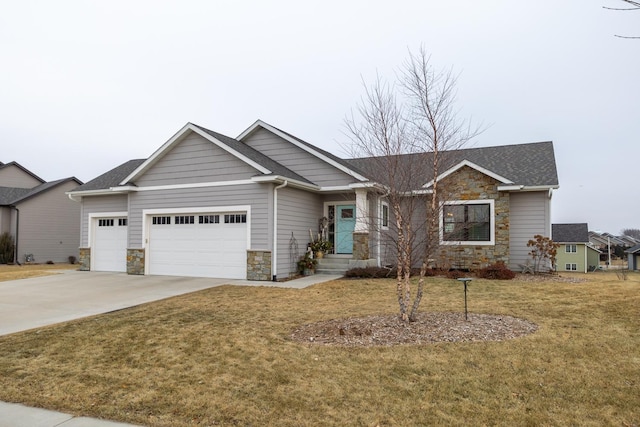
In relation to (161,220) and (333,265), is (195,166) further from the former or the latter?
(333,265)

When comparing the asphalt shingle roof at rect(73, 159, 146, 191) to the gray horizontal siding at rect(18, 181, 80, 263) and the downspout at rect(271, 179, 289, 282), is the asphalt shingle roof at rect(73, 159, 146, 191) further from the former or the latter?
the gray horizontal siding at rect(18, 181, 80, 263)

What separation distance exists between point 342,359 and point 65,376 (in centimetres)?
333

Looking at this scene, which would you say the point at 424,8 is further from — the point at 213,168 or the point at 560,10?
the point at 213,168

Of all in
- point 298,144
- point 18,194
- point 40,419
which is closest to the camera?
point 40,419

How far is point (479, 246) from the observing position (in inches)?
593

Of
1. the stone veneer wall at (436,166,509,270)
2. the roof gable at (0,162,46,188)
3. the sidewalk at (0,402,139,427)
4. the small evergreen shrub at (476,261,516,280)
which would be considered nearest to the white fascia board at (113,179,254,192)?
the stone veneer wall at (436,166,509,270)

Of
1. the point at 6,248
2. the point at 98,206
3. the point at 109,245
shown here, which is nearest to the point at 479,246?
the point at 109,245

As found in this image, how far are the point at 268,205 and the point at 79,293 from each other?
582 cm

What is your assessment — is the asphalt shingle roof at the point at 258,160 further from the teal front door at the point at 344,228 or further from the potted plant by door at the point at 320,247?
the potted plant by door at the point at 320,247

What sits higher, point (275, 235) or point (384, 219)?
point (384, 219)

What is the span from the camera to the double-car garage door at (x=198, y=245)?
45.4 ft

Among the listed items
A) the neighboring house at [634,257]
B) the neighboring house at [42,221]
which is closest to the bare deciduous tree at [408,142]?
the neighboring house at [42,221]

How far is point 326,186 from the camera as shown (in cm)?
1523

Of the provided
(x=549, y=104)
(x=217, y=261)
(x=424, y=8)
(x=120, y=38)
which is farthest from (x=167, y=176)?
(x=549, y=104)
